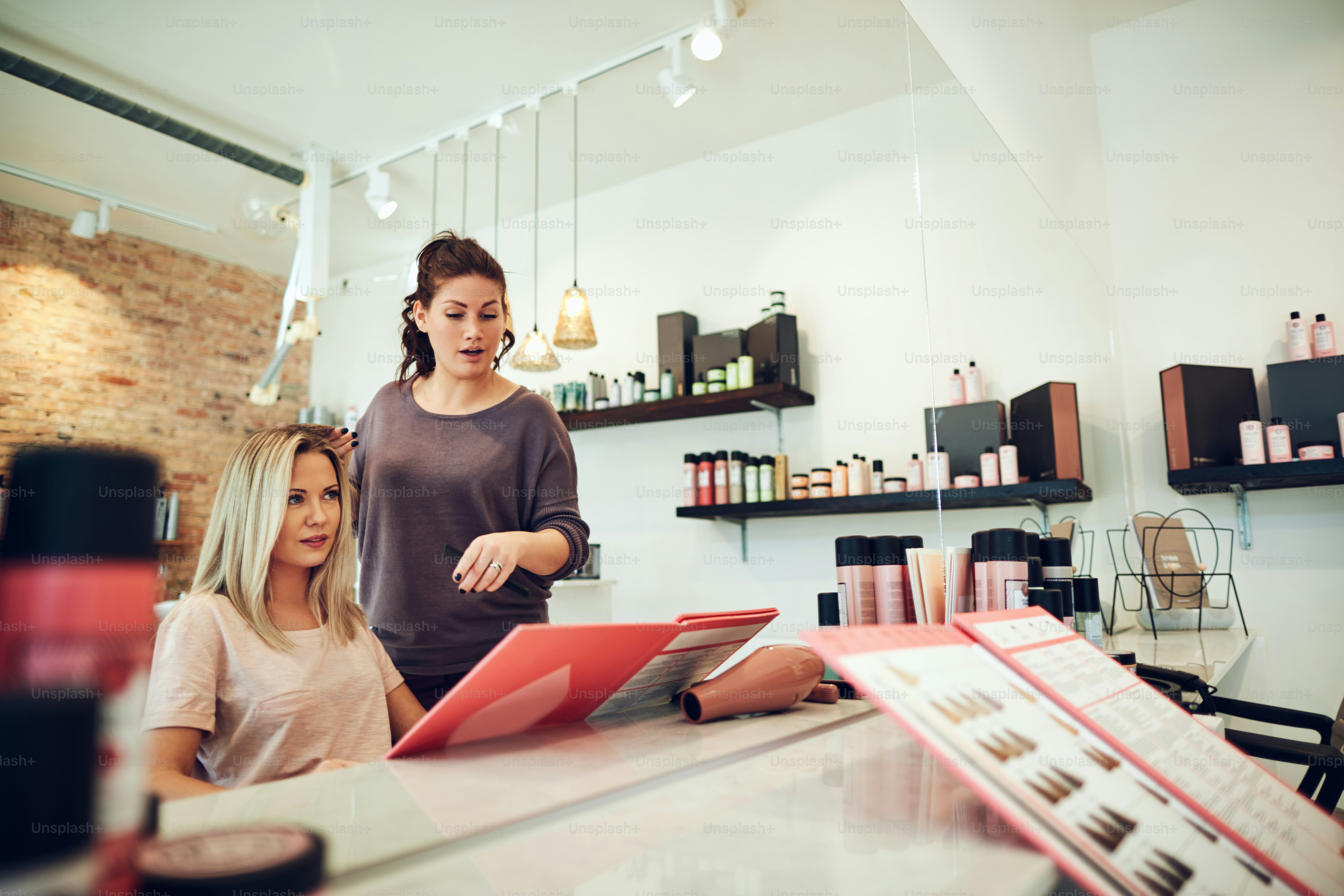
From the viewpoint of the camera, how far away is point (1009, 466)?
2.57 m

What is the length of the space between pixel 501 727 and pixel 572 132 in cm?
371

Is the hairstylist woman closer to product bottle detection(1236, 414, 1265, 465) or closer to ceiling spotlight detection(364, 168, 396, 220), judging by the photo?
product bottle detection(1236, 414, 1265, 465)

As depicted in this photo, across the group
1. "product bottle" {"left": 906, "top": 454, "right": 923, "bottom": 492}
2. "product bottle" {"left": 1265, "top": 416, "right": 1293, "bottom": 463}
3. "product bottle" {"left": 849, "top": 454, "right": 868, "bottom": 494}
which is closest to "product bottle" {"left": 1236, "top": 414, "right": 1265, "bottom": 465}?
"product bottle" {"left": 1265, "top": 416, "right": 1293, "bottom": 463}

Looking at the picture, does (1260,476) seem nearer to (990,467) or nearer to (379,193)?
(990,467)

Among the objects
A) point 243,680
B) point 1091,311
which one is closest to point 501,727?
point 243,680

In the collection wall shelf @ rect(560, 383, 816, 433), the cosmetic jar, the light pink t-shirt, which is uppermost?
wall shelf @ rect(560, 383, 816, 433)

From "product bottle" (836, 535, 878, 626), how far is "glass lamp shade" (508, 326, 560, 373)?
2624 millimetres

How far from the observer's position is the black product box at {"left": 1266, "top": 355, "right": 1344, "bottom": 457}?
2387mm

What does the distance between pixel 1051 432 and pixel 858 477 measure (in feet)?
2.99

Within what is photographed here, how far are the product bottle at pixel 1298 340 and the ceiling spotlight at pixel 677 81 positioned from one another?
7.68ft

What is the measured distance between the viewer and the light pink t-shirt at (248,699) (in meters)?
0.92

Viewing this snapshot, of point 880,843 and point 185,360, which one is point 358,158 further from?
point 880,843

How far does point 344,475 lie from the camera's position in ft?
4.19

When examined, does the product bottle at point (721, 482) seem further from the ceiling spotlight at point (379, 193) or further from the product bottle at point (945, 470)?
the ceiling spotlight at point (379, 193)
